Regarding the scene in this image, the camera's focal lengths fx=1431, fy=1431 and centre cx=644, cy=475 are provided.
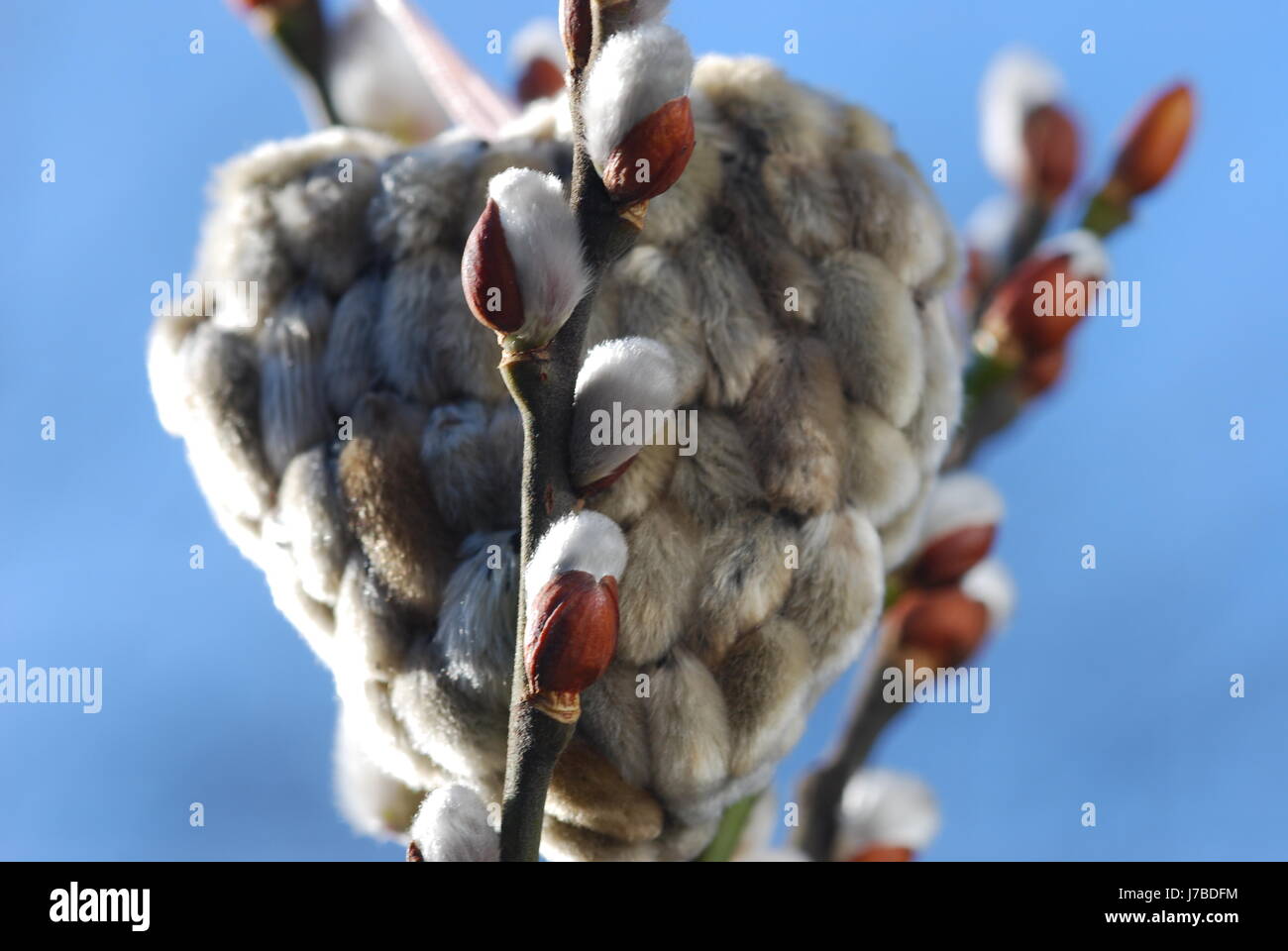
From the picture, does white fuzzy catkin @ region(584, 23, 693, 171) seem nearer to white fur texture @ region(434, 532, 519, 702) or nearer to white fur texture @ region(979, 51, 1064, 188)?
white fur texture @ region(434, 532, 519, 702)

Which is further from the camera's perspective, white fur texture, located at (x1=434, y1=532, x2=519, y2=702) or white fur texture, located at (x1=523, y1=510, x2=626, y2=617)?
white fur texture, located at (x1=434, y1=532, x2=519, y2=702)

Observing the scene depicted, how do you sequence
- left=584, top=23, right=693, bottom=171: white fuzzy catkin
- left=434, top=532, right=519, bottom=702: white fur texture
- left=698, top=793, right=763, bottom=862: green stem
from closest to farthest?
left=584, top=23, right=693, bottom=171: white fuzzy catkin, left=434, top=532, right=519, bottom=702: white fur texture, left=698, top=793, right=763, bottom=862: green stem

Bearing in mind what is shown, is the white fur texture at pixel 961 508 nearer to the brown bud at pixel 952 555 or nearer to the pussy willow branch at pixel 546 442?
the brown bud at pixel 952 555

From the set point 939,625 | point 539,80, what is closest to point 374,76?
point 539,80

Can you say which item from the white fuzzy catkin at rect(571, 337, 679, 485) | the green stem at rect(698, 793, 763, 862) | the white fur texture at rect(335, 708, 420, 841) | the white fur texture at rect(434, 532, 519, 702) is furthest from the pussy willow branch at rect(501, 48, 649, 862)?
the white fur texture at rect(335, 708, 420, 841)

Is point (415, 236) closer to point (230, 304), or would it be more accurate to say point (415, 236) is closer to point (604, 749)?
point (230, 304)

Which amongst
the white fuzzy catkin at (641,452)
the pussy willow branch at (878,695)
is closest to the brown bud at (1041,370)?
the pussy willow branch at (878,695)

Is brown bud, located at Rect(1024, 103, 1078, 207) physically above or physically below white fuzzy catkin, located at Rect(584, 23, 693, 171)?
above
